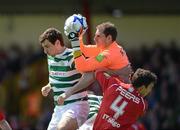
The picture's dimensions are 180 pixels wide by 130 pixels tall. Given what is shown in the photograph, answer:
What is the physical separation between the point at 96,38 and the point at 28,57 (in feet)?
31.3

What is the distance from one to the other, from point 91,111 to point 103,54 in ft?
2.96

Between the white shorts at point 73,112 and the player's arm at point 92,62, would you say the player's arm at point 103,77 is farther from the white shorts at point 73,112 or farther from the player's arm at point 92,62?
the white shorts at point 73,112

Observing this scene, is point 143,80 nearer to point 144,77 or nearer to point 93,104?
point 144,77

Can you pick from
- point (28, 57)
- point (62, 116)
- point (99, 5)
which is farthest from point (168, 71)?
point (62, 116)

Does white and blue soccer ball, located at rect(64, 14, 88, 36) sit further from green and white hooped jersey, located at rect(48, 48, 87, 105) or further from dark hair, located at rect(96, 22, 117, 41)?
green and white hooped jersey, located at rect(48, 48, 87, 105)

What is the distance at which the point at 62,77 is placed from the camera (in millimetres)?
9664

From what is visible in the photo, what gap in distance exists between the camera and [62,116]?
31.7 ft

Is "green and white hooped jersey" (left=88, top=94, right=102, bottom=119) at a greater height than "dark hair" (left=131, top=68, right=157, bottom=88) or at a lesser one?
lesser

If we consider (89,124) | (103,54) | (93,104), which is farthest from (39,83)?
(103,54)

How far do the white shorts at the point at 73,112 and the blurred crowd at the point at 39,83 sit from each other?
6343 mm

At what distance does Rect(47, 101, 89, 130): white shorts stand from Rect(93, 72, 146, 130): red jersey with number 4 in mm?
414

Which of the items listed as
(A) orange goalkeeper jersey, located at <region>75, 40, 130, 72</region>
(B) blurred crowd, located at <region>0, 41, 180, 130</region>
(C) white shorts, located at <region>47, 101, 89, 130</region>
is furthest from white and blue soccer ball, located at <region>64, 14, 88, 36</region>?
(B) blurred crowd, located at <region>0, 41, 180, 130</region>

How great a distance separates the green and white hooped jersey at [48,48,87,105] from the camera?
9656 mm

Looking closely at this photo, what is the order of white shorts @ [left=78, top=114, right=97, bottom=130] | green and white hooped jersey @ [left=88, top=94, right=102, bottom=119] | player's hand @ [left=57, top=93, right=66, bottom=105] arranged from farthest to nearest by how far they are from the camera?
green and white hooped jersey @ [left=88, top=94, right=102, bottom=119] → white shorts @ [left=78, top=114, right=97, bottom=130] → player's hand @ [left=57, top=93, right=66, bottom=105]
